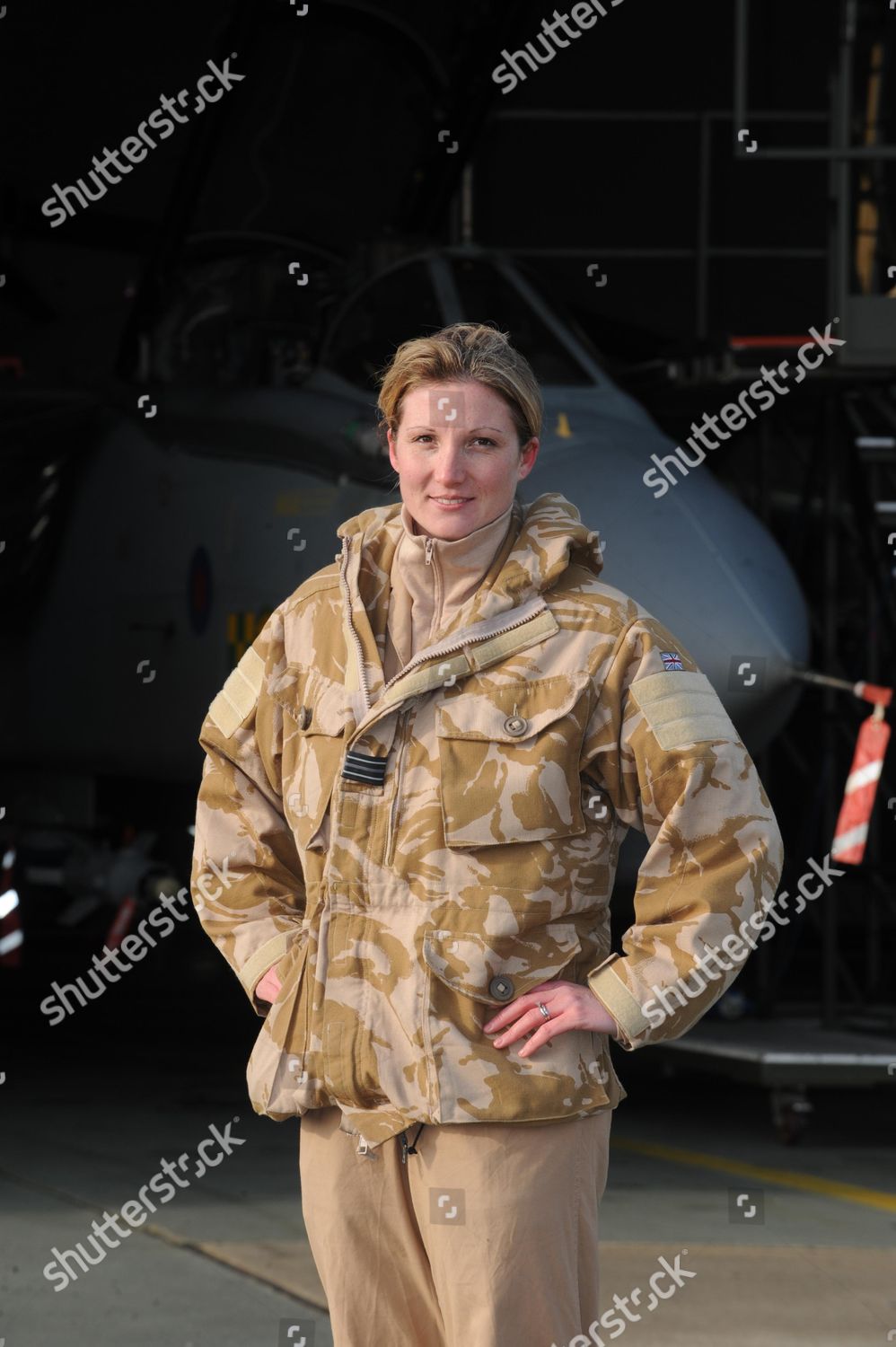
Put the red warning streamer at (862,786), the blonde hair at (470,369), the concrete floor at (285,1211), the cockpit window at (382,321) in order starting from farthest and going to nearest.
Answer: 1. the cockpit window at (382,321)
2. the red warning streamer at (862,786)
3. the concrete floor at (285,1211)
4. the blonde hair at (470,369)

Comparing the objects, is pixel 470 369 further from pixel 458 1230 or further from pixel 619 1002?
pixel 458 1230

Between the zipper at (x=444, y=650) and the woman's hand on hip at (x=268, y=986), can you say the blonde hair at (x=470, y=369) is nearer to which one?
the zipper at (x=444, y=650)

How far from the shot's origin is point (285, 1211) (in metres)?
6.79

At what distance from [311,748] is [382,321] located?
657 centimetres

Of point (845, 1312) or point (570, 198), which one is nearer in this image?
point (845, 1312)

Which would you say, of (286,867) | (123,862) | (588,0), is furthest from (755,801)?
(588,0)

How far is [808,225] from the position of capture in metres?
16.8

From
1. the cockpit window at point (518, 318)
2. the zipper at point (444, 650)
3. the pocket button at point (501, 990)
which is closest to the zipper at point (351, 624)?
the zipper at point (444, 650)

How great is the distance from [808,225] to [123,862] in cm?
893

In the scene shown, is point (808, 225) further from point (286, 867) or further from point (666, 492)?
point (286, 867)

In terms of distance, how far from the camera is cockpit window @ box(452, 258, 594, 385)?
30.1 ft

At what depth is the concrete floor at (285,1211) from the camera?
541 centimetres

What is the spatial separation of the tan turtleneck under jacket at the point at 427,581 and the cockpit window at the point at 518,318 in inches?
248

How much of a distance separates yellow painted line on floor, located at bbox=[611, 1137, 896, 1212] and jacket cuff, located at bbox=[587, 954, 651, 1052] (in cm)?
475
